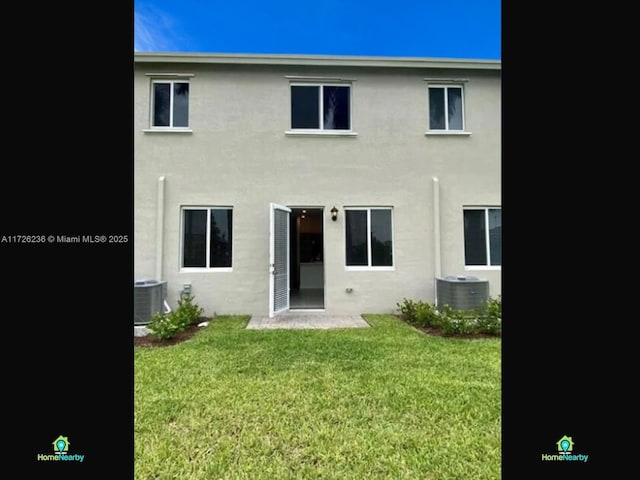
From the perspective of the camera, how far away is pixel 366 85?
7727mm

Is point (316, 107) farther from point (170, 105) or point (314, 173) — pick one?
point (170, 105)

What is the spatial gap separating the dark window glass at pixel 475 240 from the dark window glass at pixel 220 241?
5.84m

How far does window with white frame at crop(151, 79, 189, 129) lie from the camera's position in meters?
7.54

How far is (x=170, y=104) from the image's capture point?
7.55 meters

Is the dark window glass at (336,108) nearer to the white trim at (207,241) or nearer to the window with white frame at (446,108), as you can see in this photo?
the window with white frame at (446,108)

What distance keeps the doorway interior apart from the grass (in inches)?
143

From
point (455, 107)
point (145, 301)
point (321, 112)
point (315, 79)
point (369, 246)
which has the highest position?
point (315, 79)

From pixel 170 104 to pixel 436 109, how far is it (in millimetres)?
6618

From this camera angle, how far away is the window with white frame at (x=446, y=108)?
26.0ft

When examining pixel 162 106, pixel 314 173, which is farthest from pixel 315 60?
pixel 162 106
